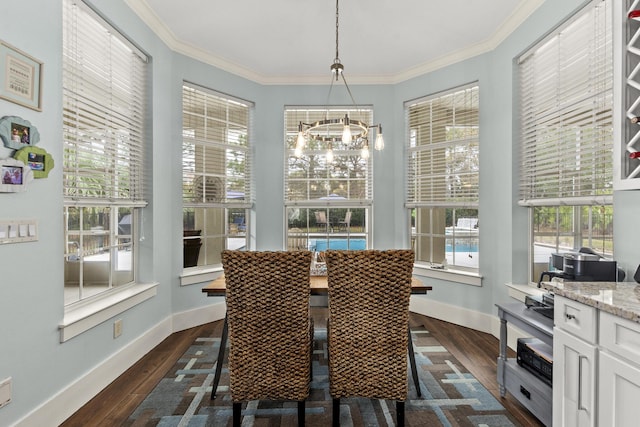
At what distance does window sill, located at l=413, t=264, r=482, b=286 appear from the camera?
3307mm

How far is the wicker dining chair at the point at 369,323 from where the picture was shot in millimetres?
1668

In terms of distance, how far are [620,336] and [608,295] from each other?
0.22 m

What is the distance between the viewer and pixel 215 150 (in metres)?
3.62

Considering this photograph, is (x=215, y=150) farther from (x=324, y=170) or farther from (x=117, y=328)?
(x=117, y=328)

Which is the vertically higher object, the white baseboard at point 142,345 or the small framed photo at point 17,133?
the small framed photo at point 17,133

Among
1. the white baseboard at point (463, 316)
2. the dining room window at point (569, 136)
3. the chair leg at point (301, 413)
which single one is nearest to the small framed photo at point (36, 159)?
the chair leg at point (301, 413)

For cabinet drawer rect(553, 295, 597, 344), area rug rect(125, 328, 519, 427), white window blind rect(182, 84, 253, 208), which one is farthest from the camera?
white window blind rect(182, 84, 253, 208)

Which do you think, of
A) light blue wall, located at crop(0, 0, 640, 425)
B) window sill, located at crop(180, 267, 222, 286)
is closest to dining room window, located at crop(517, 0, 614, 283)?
light blue wall, located at crop(0, 0, 640, 425)

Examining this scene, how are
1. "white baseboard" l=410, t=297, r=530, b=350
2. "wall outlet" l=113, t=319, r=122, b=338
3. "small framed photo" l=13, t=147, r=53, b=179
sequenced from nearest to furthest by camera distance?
"small framed photo" l=13, t=147, r=53, b=179 < "wall outlet" l=113, t=319, r=122, b=338 < "white baseboard" l=410, t=297, r=530, b=350

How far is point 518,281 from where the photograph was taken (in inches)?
114

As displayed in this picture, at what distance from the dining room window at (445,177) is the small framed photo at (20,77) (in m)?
3.38

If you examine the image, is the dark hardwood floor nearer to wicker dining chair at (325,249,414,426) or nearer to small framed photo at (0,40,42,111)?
wicker dining chair at (325,249,414,426)

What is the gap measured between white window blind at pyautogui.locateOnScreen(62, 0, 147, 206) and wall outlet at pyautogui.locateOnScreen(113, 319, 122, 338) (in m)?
0.89

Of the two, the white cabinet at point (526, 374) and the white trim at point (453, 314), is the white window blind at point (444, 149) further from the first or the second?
the white cabinet at point (526, 374)
